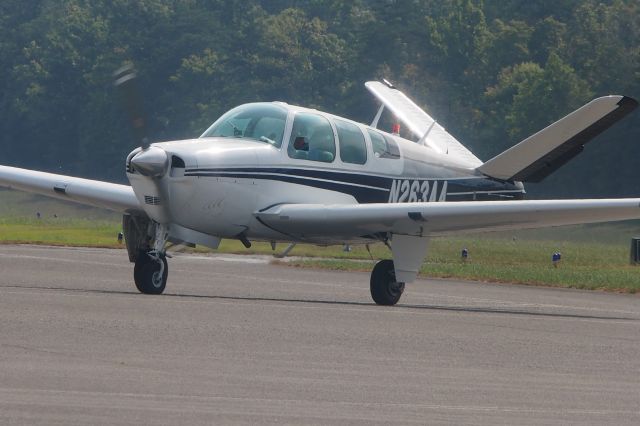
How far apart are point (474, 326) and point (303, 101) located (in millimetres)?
81203

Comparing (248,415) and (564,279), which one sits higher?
(248,415)

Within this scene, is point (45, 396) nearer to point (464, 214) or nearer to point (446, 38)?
point (464, 214)

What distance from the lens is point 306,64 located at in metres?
99.4

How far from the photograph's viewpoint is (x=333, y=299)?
19.8 metres

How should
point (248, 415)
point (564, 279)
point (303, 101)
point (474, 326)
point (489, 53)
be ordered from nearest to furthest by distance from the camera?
1. point (248, 415)
2. point (474, 326)
3. point (564, 279)
4. point (489, 53)
5. point (303, 101)

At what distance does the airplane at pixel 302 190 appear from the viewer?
17641 millimetres

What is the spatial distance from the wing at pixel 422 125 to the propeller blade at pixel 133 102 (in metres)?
6.39

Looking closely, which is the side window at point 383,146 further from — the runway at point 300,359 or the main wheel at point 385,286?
the runway at point 300,359

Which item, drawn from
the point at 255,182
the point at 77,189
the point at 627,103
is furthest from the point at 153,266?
the point at 627,103

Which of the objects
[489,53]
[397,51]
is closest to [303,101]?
[397,51]

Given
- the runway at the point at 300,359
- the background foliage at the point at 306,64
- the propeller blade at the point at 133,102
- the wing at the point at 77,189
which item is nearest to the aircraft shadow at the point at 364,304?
the runway at the point at 300,359

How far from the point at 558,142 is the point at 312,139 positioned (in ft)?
11.3

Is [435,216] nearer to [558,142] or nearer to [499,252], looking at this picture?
[558,142]

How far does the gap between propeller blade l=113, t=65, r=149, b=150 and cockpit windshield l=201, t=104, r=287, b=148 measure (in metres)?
1.51
